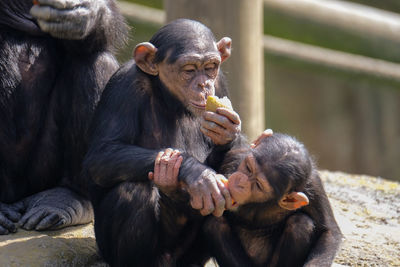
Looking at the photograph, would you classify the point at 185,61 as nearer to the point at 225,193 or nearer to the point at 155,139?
the point at 155,139

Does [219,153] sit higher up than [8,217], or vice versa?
[219,153]

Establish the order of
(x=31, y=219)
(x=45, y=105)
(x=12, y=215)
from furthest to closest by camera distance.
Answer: (x=45, y=105) < (x=12, y=215) < (x=31, y=219)

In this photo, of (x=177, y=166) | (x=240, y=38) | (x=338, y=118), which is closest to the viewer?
(x=177, y=166)

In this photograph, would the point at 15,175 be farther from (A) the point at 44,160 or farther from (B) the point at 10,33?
(B) the point at 10,33

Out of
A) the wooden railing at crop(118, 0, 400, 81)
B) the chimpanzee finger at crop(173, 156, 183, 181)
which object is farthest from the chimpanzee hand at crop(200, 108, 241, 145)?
the wooden railing at crop(118, 0, 400, 81)

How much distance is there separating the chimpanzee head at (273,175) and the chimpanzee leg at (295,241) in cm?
16

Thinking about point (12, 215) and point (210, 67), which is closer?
point (210, 67)

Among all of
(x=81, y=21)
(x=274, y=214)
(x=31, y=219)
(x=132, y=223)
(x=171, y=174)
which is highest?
(x=81, y=21)

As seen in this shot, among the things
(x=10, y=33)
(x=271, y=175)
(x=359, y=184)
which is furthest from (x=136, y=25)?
(x=271, y=175)

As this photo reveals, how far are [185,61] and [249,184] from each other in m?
1.02

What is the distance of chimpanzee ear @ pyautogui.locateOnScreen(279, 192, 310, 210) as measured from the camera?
17.6 ft

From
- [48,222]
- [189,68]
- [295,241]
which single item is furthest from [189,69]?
[48,222]

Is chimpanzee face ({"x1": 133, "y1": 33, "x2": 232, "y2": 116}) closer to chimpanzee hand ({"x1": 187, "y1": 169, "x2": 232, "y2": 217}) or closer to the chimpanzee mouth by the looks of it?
the chimpanzee mouth

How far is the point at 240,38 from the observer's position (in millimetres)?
9617
